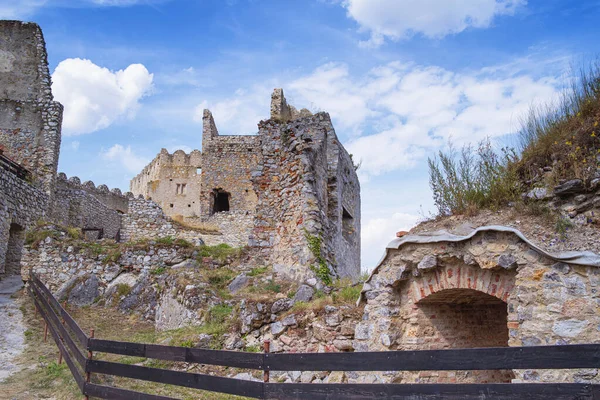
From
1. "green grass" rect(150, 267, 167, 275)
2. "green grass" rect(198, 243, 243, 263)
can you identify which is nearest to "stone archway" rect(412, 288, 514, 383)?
"green grass" rect(198, 243, 243, 263)

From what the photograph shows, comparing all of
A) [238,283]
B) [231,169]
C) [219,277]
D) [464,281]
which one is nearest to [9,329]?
[219,277]

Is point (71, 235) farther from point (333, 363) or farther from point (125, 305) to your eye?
point (333, 363)

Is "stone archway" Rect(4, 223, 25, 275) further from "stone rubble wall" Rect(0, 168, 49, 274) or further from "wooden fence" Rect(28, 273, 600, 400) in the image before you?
"wooden fence" Rect(28, 273, 600, 400)

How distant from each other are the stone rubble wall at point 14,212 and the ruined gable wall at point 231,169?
13.3 metres

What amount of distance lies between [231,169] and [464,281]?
26962 millimetres

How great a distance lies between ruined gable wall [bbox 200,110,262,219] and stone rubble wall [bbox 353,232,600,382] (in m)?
24.4

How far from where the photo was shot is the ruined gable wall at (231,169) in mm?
31844

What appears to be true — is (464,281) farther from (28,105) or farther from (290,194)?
(28,105)

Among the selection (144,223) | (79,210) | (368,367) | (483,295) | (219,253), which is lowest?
(368,367)

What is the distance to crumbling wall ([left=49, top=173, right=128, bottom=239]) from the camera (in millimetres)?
21428

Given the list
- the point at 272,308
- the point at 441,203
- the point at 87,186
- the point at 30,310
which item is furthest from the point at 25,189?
the point at 441,203

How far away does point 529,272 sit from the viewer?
565 centimetres

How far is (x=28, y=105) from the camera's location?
21.1m

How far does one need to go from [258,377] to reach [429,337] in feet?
9.42
